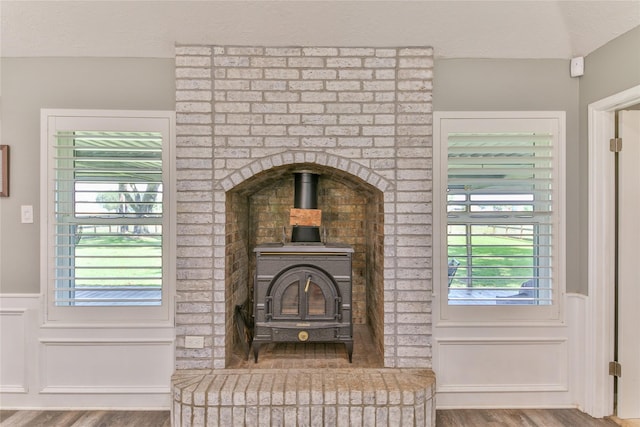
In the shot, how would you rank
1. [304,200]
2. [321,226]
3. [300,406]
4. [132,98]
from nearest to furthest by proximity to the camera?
[300,406], [132,98], [304,200], [321,226]

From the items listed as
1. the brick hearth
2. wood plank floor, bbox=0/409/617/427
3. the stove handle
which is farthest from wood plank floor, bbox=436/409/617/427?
the stove handle

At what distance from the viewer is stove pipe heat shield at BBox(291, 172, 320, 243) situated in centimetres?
276

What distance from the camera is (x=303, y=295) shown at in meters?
2.53

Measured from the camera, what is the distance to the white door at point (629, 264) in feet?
8.21

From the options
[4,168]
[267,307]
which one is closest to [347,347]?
[267,307]

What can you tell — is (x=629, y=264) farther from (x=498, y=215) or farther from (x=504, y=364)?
(x=504, y=364)

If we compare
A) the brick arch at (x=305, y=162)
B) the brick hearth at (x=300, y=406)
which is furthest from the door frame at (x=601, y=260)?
the brick arch at (x=305, y=162)

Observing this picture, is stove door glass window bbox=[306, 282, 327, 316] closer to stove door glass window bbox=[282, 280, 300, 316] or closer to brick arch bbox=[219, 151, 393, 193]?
stove door glass window bbox=[282, 280, 300, 316]

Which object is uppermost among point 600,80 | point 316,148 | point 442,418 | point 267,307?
point 600,80

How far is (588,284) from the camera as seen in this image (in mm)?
2566

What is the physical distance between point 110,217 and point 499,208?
2.68 m

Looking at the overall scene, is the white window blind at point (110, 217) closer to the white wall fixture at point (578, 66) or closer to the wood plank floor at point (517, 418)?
the wood plank floor at point (517, 418)

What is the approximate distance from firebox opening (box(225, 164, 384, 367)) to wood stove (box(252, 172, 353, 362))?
24 centimetres

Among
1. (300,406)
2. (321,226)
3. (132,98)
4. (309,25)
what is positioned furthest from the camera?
(321,226)
